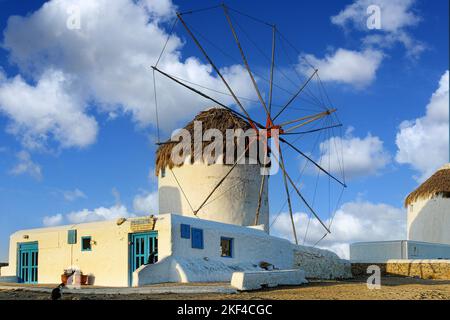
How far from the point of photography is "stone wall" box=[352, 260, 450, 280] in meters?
28.9

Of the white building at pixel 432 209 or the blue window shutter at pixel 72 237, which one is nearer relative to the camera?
the blue window shutter at pixel 72 237

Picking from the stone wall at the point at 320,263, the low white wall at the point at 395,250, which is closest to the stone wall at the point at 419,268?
the low white wall at the point at 395,250

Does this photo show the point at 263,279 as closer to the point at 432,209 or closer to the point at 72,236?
the point at 72,236

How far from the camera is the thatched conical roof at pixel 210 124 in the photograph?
26.6m

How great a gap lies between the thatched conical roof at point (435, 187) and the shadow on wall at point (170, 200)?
18.9 metres

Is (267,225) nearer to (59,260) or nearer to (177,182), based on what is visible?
(177,182)

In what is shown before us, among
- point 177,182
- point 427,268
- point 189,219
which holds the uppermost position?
point 177,182

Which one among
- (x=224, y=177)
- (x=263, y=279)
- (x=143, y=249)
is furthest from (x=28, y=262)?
(x=263, y=279)

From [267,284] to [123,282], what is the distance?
5.12 meters

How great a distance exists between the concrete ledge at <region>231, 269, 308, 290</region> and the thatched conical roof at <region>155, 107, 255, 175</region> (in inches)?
342

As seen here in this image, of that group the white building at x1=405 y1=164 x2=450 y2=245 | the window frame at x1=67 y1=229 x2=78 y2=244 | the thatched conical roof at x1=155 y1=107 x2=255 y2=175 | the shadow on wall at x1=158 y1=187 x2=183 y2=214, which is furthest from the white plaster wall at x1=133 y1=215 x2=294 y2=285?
the white building at x1=405 y1=164 x2=450 y2=245

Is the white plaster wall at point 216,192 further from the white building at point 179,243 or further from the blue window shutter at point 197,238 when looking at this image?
the blue window shutter at point 197,238

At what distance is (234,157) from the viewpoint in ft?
86.6
